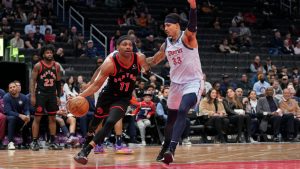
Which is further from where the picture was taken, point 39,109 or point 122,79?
point 39,109

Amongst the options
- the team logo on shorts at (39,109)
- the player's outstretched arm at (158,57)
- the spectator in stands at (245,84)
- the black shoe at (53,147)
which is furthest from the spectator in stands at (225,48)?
the player's outstretched arm at (158,57)

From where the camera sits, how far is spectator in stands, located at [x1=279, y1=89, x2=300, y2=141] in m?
17.7

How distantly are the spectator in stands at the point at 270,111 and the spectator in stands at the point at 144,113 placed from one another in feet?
11.0

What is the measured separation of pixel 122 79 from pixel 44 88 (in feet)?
12.7

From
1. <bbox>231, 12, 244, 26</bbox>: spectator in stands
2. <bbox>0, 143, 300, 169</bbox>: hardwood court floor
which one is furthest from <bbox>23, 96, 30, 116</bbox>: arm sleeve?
<bbox>231, 12, 244, 26</bbox>: spectator in stands

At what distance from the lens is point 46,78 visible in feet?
43.8

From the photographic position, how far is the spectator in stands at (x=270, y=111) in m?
17.5

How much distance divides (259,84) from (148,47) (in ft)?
15.0

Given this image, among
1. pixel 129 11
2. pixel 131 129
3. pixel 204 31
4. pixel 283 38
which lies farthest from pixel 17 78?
pixel 283 38

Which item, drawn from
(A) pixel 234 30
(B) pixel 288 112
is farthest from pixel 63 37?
(B) pixel 288 112

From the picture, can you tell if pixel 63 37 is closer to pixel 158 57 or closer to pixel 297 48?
pixel 297 48

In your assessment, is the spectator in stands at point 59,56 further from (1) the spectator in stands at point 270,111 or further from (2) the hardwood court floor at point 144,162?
(2) the hardwood court floor at point 144,162

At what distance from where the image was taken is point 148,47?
74.5 ft

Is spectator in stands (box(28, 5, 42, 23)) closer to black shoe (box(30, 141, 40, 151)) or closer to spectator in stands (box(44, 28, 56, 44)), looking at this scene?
spectator in stands (box(44, 28, 56, 44))
